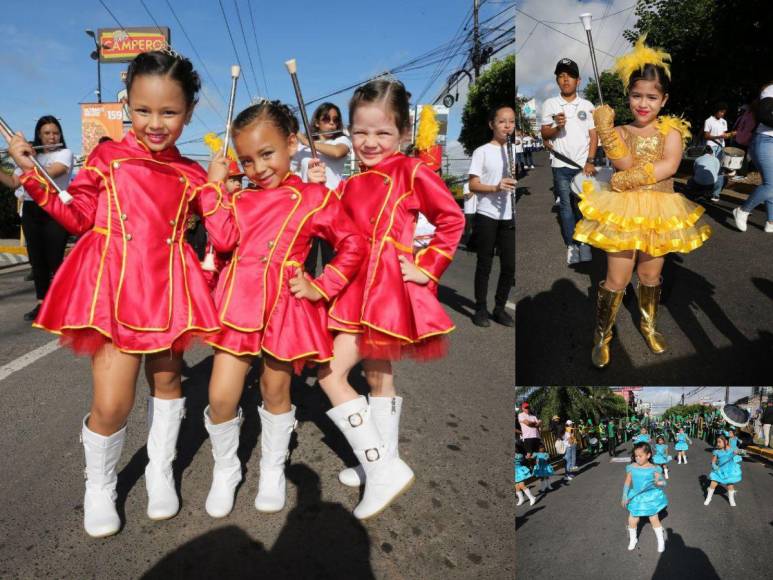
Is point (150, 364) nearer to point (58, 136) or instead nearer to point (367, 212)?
point (367, 212)

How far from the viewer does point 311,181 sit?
2.57 metres

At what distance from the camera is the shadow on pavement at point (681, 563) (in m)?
1.55

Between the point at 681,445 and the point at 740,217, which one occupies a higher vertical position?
the point at 740,217

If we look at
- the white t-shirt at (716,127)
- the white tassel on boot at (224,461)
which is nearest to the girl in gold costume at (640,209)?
the white t-shirt at (716,127)

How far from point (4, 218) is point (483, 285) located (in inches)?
762

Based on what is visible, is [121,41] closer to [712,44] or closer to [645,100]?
[645,100]

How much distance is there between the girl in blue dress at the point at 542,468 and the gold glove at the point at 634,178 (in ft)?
4.35

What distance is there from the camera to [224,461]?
99.7 inches

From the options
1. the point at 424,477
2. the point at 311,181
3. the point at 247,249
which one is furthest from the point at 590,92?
the point at 424,477

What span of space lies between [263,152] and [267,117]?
0.15 m

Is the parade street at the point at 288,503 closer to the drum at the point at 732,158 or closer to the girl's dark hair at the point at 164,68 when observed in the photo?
the drum at the point at 732,158

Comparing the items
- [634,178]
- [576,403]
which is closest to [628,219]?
[634,178]

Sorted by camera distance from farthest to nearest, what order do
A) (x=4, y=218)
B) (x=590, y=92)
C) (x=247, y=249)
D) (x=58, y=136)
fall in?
(x=4, y=218) → (x=58, y=136) → (x=247, y=249) → (x=590, y=92)

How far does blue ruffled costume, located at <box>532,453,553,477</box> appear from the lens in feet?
5.76
